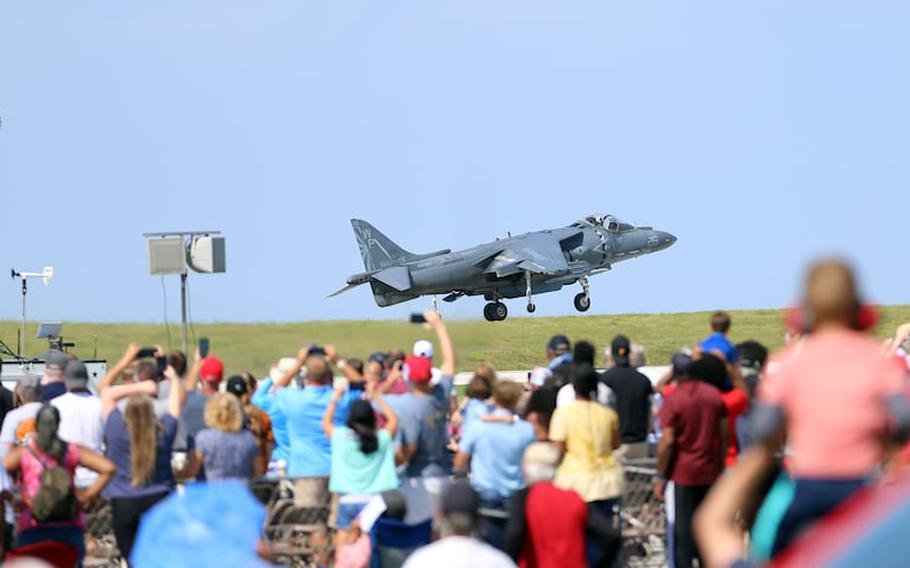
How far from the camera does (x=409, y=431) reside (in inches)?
416

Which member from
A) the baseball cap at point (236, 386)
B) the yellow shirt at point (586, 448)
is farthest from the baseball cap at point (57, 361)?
Result: the yellow shirt at point (586, 448)

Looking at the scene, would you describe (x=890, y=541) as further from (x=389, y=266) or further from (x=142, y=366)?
(x=389, y=266)

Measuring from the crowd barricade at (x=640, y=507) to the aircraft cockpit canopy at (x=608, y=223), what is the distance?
1315 inches

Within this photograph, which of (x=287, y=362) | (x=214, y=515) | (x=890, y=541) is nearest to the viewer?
(x=890, y=541)

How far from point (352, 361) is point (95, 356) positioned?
17.8 meters

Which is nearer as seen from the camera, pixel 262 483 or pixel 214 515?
pixel 214 515

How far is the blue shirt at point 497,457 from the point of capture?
32.0ft

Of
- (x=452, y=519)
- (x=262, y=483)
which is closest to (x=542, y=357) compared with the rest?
(x=262, y=483)

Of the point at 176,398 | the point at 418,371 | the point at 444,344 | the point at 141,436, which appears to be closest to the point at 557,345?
the point at 444,344

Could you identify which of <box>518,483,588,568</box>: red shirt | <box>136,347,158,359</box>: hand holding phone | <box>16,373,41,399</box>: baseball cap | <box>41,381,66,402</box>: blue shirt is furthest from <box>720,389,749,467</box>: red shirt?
<box>41,381,66,402</box>: blue shirt

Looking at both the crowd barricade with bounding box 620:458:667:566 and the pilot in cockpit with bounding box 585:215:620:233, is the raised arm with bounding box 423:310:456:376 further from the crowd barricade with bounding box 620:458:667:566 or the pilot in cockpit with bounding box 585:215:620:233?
the pilot in cockpit with bounding box 585:215:620:233

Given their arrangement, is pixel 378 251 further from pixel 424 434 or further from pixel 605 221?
pixel 424 434

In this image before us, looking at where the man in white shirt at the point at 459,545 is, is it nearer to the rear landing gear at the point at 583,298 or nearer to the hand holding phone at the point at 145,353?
the hand holding phone at the point at 145,353

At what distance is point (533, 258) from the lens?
43.3 m
